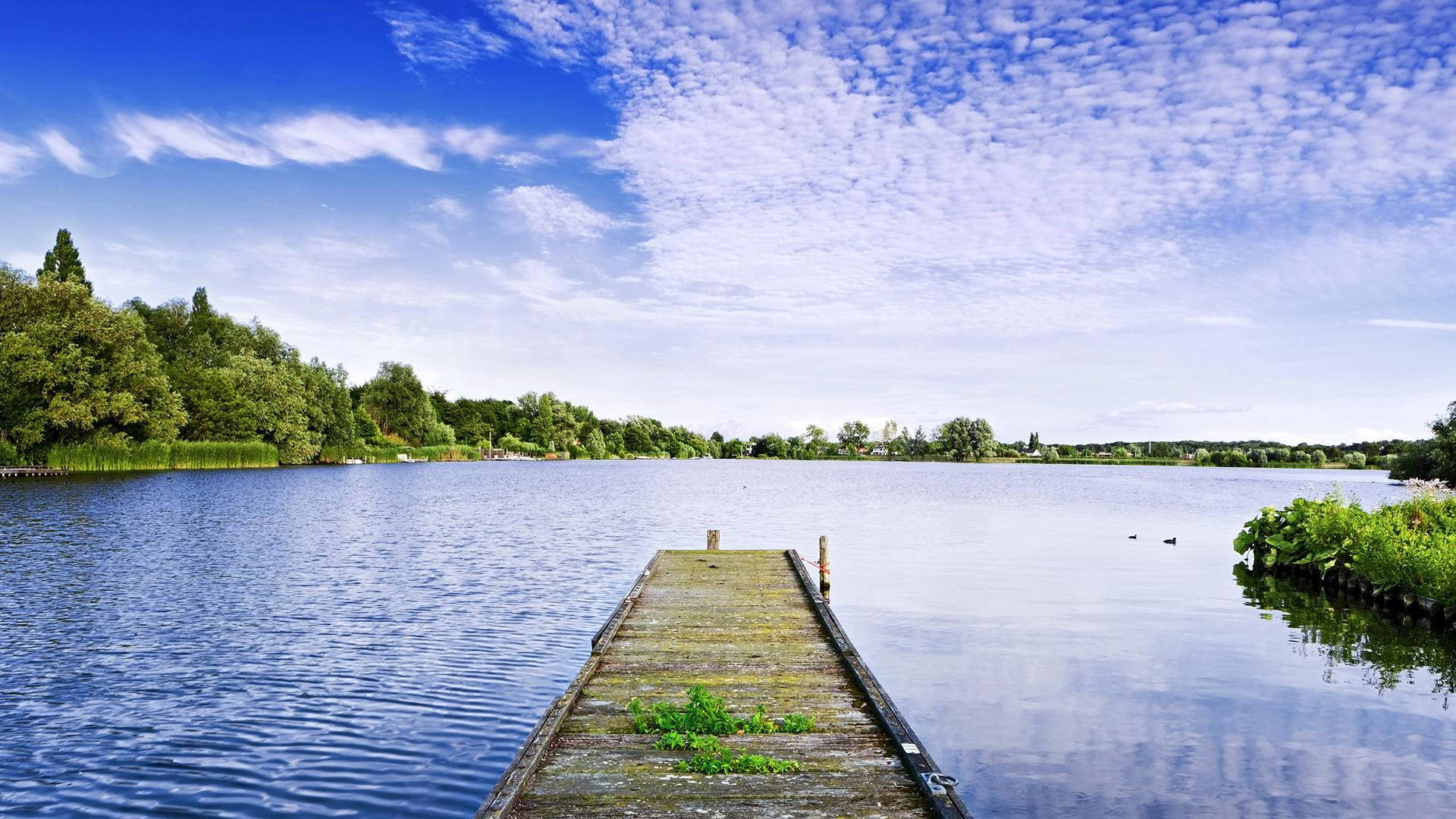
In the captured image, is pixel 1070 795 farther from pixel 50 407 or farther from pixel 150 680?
pixel 50 407

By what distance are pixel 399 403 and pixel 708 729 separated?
137 meters

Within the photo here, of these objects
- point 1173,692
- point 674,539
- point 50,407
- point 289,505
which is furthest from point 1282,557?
point 50,407

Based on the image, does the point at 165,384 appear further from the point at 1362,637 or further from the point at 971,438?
the point at 971,438

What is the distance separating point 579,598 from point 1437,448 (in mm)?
67404

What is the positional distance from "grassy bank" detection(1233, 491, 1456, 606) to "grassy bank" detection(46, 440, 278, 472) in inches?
3070

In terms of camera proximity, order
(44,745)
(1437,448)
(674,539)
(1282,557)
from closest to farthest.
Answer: (44,745) → (1282,557) → (674,539) → (1437,448)

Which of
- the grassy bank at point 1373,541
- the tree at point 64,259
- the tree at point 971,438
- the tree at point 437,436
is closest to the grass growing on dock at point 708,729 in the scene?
the grassy bank at point 1373,541

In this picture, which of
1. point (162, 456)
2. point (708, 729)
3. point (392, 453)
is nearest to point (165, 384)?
point (162, 456)

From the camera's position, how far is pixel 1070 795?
8820 millimetres

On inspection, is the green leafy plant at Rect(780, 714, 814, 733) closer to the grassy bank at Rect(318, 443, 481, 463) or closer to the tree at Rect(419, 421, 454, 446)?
the grassy bank at Rect(318, 443, 481, 463)

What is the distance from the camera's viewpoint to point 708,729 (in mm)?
7680

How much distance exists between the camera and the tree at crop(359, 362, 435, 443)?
5182 inches

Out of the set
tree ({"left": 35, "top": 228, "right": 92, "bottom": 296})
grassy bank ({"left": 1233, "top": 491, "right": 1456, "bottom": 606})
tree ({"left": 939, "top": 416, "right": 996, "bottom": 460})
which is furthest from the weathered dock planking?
tree ({"left": 939, "top": 416, "right": 996, "bottom": 460})

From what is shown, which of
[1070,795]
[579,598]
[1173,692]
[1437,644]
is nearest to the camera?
[1070,795]
